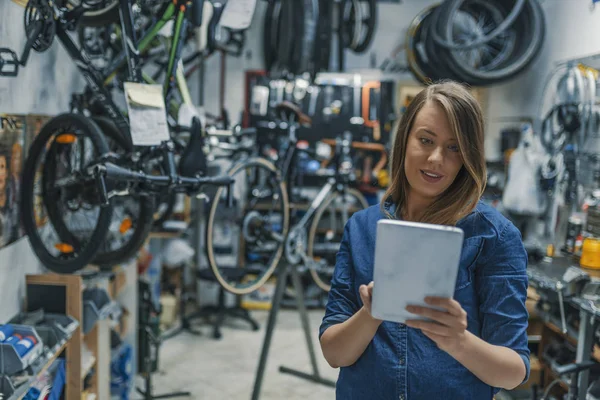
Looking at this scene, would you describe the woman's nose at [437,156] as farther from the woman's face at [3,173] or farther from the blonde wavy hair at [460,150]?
the woman's face at [3,173]

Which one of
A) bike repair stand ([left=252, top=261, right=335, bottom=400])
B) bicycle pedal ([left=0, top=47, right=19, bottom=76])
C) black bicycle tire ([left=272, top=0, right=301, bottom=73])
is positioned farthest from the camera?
black bicycle tire ([left=272, top=0, right=301, bottom=73])

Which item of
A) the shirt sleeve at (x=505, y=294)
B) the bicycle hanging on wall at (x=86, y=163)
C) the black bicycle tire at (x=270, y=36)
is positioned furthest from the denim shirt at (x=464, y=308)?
the black bicycle tire at (x=270, y=36)

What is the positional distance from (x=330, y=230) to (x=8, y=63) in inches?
120

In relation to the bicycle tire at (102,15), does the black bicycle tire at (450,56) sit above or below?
above

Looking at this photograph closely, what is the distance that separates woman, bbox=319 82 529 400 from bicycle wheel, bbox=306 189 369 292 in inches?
95.9

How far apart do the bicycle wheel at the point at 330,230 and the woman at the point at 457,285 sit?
2435 mm

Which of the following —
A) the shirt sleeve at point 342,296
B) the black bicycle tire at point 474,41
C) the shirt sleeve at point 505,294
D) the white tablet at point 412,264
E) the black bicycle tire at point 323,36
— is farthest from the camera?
the black bicycle tire at point 323,36

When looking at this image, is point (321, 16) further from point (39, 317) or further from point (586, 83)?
point (39, 317)

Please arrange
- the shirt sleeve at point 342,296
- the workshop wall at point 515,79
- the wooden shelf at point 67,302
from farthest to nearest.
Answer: the workshop wall at point 515,79
the wooden shelf at point 67,302
the shirt sleeve at point 342,296

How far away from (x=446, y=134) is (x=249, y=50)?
462 centimetres

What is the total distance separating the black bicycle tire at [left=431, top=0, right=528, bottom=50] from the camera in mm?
3854

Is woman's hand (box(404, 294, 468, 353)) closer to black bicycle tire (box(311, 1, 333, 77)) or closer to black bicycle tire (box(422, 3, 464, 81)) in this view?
black bicycle tire (box(422, 3, 464, 81))

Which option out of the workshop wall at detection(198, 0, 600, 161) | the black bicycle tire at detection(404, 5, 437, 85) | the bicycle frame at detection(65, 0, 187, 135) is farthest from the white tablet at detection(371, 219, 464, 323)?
the black bicycle tire at detection(404, 5, 437, 85)

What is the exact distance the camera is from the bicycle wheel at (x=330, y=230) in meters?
3.69
